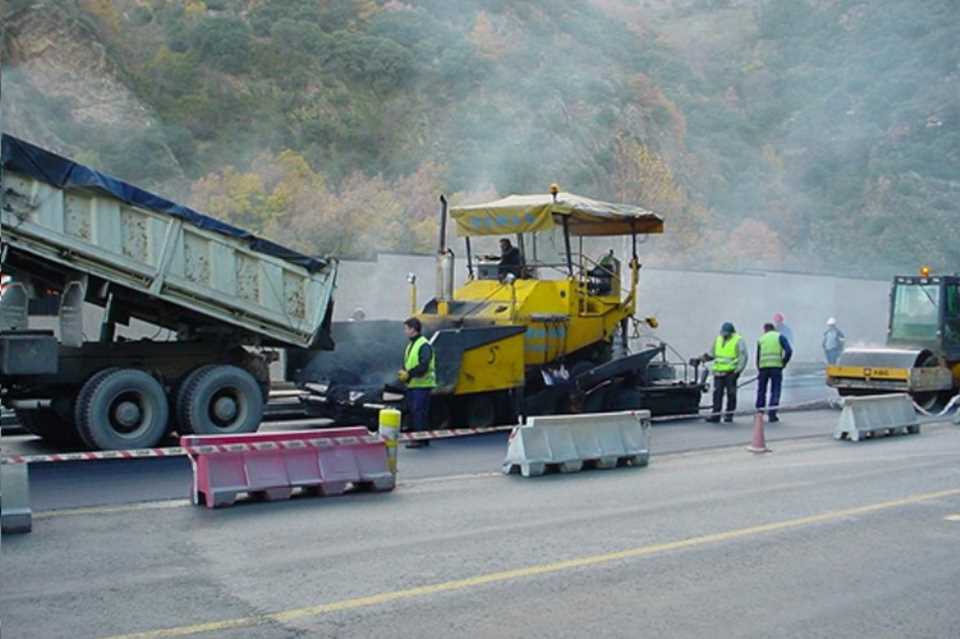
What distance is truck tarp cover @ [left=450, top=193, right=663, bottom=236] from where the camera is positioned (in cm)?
1495

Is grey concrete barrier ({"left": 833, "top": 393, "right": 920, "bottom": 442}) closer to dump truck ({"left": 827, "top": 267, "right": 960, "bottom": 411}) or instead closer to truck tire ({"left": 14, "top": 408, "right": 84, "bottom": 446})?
dump truck ({"left": 827, "top": 267, "right": 960, "bottom": 411})

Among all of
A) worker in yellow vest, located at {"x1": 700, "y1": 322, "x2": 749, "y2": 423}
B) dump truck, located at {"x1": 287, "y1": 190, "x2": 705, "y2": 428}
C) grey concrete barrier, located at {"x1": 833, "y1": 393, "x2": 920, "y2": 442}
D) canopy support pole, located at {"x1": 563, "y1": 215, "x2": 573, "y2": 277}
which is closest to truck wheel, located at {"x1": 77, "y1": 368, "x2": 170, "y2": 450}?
dump truck, located at {"x1": 287, "y1": 190, "x2": 705, "y2": 428}

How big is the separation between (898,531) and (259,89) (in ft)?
98.4

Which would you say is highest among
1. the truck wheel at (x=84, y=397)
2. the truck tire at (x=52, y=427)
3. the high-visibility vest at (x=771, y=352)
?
the high-visibility vest at (x=771, y=352)

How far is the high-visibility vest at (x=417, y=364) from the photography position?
42.2ft

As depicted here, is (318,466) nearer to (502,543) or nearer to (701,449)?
(502,543)

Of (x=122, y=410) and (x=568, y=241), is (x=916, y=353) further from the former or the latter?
(x=122, y=410)

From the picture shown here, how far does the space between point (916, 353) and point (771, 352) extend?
9.43 feet

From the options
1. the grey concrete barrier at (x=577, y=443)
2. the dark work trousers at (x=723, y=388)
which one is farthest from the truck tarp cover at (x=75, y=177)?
the dark work trousers at (x=723, y=388)

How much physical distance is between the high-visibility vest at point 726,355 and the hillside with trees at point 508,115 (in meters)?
15.3

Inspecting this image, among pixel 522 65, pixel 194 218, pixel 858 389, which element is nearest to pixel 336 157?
pixel 522 65

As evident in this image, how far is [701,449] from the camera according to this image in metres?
13.5

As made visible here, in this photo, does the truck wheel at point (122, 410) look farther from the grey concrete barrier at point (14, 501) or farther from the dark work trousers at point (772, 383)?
the dark work trousers at point (772, 383)

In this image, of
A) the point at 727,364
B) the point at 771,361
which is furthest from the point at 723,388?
the point at 771,361
